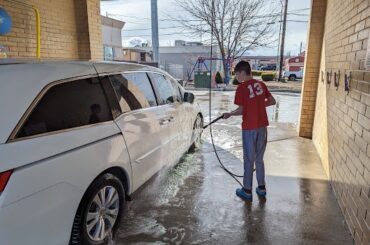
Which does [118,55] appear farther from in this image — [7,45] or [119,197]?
[119,197]

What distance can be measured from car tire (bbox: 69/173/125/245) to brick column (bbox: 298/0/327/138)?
5.28 m

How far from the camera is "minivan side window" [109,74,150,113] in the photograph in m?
3.10

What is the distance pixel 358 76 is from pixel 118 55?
70.9 ft

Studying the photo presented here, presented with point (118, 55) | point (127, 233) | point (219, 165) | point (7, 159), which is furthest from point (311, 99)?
point (118, 55)

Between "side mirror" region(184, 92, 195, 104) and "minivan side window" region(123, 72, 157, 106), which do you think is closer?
"minivan side window" region(123, 72, 157, 106)

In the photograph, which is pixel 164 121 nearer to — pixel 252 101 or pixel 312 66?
pixel 252 101

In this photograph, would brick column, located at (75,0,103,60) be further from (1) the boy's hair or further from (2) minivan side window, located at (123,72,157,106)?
(1) the boy's hair

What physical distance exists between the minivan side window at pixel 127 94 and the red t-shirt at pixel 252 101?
1.13 m

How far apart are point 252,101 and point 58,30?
4.32 m

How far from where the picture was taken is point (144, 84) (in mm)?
3826

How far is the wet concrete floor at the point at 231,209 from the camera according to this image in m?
3.09

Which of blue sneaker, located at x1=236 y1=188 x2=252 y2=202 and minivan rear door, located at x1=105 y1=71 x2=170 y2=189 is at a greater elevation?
minivan rear door, located at x1=105 y1=71 x2=170 y2=189

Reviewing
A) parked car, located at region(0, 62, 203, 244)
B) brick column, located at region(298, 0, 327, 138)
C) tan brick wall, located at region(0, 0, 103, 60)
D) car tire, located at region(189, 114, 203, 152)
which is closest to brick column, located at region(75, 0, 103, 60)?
tan brick wall, located at region(0, 0, 103, 60)

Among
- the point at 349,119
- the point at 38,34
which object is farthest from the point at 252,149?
the point at 38,34
